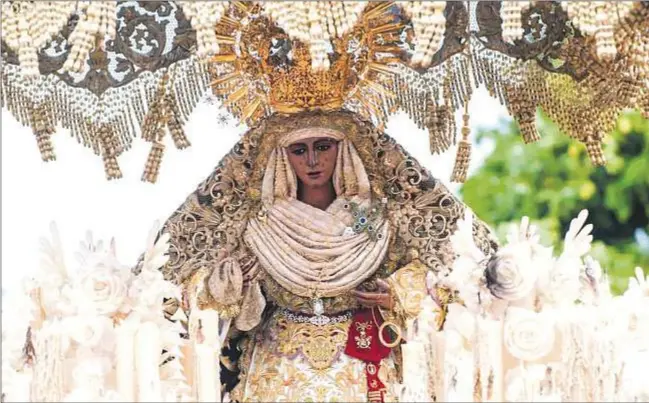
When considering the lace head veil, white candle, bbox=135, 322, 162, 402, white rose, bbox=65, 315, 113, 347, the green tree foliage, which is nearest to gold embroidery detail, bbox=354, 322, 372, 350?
the lace head veil

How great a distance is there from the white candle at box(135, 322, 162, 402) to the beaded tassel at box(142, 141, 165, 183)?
1.37 metres

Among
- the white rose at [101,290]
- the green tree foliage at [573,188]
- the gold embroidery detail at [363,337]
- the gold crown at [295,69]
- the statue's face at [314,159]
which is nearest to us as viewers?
the white rose at [101,290]

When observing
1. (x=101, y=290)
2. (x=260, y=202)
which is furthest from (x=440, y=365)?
(x=260, y=202)

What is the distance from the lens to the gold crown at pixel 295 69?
39.6ft

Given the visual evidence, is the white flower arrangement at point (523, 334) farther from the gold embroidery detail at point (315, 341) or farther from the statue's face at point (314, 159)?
the statue's face at point (314, 159)

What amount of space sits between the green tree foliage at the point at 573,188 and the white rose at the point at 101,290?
1164 cm

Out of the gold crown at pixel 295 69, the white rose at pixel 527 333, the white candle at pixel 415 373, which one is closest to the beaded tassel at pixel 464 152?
the gold crown at pixel 295 69

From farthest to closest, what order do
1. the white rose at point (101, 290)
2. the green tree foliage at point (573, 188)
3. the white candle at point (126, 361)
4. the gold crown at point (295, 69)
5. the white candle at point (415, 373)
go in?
1. the green tree foliage at point (573, 188)
2. the gold crown at point (295, 69)
3. the white candle at point (415, 373)
4. the white rose at point (101, 290)
5. the white candle at point (126, 361)

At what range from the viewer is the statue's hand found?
1216cm

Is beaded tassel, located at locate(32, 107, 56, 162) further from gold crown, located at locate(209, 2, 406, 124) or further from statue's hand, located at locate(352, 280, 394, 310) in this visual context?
statue's hand, located at locate(352, 280, 394, 310)

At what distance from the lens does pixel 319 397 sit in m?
12.0

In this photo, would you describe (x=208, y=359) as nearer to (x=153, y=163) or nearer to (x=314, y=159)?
(x=153, y=163)

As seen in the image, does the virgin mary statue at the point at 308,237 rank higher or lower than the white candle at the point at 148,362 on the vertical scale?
higher

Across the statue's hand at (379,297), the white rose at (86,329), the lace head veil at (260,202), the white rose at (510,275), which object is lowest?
the white rose at (86,329)
